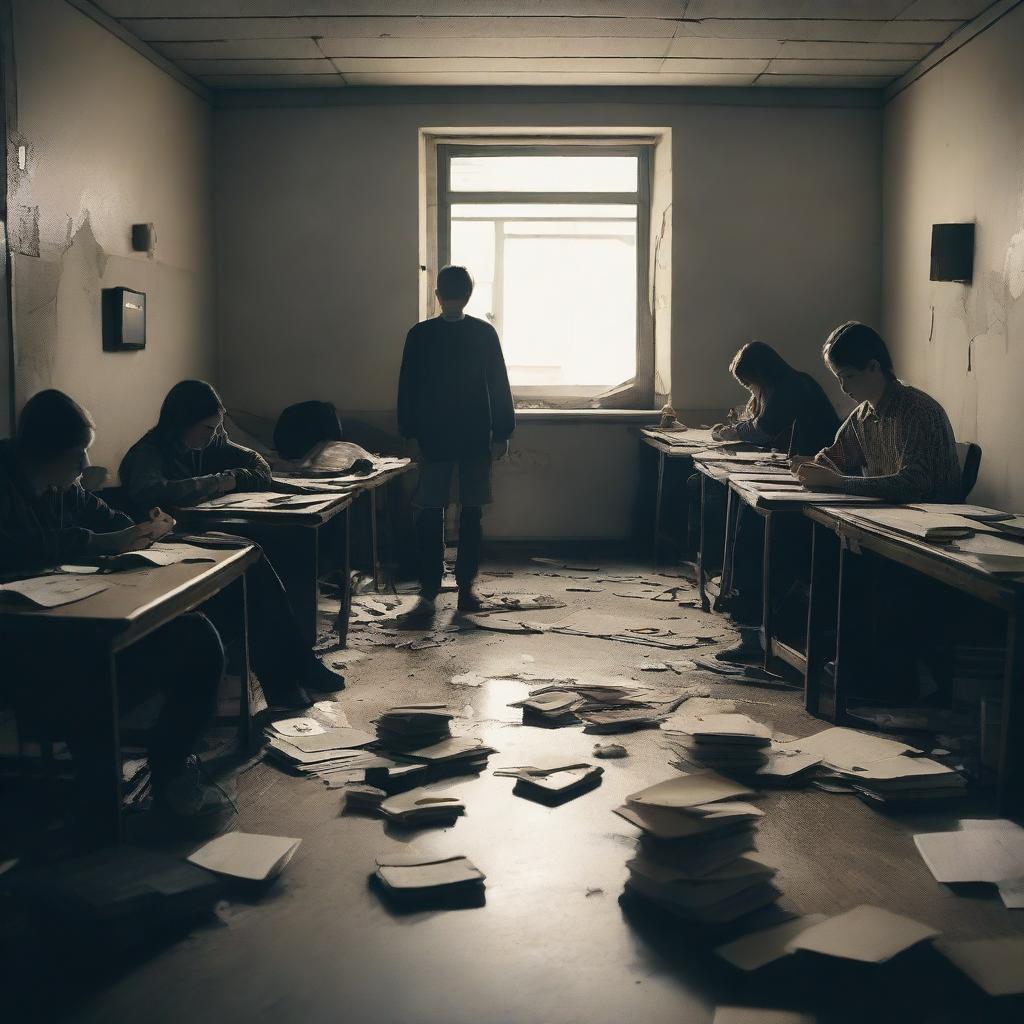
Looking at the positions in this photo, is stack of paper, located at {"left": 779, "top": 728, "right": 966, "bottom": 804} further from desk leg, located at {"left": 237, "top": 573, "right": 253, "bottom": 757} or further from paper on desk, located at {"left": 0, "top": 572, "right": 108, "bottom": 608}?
paper on desk, located at {"left": 0, "top": 572, "right": 108, "bottom": 608}

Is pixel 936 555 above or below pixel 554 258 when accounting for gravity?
below

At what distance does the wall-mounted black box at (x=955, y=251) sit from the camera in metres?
5.64

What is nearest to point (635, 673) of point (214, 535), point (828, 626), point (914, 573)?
point (828, 626)

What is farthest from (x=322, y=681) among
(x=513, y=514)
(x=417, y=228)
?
(x=417, y=228)

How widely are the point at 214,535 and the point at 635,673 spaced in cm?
177

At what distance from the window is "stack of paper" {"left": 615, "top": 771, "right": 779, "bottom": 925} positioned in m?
5.31

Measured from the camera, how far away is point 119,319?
17.7 feet

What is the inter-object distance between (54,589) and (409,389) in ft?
10.6

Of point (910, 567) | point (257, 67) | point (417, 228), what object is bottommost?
point (910, 567)

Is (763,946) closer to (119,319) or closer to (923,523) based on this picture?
(923,523)

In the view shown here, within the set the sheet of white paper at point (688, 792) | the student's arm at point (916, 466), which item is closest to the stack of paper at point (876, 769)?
the sheet of white paper at point (688, 792)

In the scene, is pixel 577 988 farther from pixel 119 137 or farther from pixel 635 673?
pixel 119 137

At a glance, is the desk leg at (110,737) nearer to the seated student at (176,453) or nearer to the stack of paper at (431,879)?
the stack of paper at (431,879)

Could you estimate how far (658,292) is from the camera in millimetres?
7520
